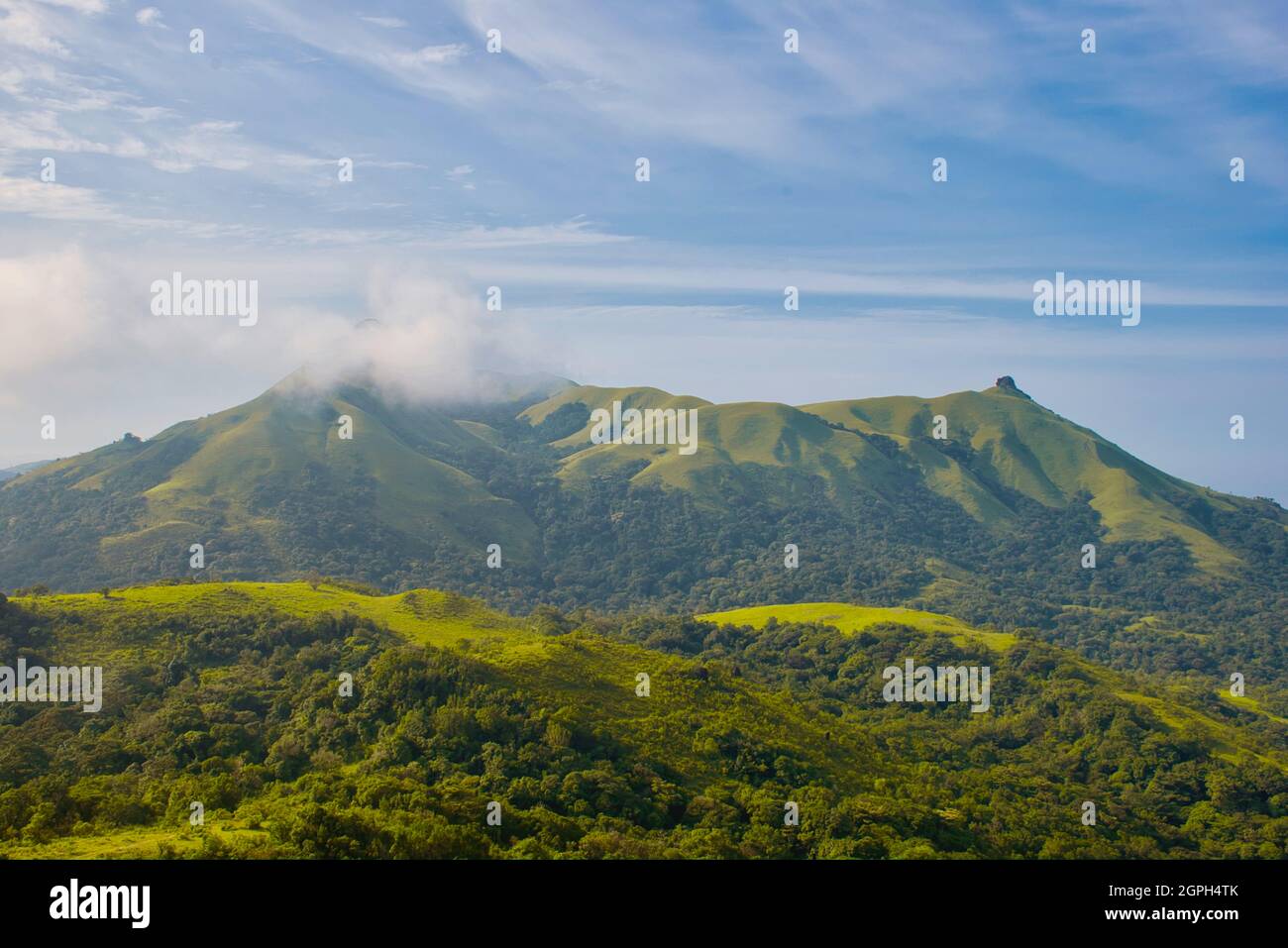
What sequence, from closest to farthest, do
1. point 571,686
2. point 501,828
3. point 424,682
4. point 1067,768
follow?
point 501,828
point 424,682
point 571,686
point 1067,768

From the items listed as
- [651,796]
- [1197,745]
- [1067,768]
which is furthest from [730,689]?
[1197,745]

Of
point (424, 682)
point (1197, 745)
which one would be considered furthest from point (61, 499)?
point (1197, 745)

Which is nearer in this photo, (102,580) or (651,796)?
(651,796)

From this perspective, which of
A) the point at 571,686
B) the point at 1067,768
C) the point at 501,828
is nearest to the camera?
the point at 501,828
